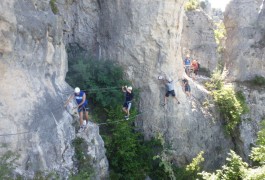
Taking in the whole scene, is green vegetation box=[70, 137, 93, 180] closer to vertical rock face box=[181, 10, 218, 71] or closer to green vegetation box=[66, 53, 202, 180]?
green vegetation box=[66, 53, 202, 180]

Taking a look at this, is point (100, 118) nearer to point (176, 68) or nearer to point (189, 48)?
point (176, 68)

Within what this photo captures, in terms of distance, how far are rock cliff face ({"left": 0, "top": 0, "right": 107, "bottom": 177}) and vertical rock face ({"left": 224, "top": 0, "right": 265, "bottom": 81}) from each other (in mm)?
13505

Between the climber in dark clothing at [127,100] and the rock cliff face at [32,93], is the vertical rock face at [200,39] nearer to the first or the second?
the climber in dark clothing at [127,100]

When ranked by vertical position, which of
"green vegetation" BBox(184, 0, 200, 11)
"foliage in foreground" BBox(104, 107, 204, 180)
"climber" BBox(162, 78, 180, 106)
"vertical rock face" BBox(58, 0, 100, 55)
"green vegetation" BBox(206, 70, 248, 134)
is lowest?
"foliage in foreground" BBox(104, 107, 204, 180)

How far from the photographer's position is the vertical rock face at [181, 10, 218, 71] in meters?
29.3

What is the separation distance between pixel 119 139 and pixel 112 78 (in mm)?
2826

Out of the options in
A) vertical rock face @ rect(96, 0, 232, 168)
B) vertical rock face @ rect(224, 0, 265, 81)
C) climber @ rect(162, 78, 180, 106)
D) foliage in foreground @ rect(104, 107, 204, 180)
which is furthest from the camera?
vertical rock face @ rect(224, 0, 265, 81)

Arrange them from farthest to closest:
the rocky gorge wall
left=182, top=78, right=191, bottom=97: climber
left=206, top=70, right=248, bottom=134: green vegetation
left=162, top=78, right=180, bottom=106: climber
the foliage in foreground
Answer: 1. left=206, top=70, right=248, bottom=134: green vegetation
2. left=182, top=78, right=191, bottom=97: climber
3. left=162, top=78, right=180, bottom=106: climber
4. the foliage in foreground
5. the rocky gorge wall

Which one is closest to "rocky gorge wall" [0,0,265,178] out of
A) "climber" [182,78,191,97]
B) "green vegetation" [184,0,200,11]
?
"climber" [182,78,191,97]

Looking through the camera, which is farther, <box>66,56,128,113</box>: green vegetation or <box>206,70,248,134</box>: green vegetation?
<box>206,70,248,134</box>: green vegetation

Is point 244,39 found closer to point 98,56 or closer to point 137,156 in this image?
point 98,56

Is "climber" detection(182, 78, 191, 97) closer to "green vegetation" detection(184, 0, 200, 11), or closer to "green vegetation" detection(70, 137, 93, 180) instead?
"green vegetation" detection(70, 137, 93, 180)

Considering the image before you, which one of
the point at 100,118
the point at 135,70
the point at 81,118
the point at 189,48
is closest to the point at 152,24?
the point at 135,70

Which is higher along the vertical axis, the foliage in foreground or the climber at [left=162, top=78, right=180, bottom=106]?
the climber at [left=162, top=78, right=180, bottom=106]
